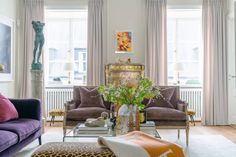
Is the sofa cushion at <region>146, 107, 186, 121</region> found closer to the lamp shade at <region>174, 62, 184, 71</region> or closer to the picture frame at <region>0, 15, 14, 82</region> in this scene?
the lamp shade at <region>174, 62, 184, 71</region>

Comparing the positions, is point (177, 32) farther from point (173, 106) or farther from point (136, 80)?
point (136, 80)

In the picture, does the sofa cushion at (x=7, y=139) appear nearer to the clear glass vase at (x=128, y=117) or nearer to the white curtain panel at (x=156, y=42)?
the clear glass vase at (x=128, y=117)

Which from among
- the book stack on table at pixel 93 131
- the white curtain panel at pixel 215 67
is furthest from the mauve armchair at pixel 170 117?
the white curtain panel at pixel 215 67

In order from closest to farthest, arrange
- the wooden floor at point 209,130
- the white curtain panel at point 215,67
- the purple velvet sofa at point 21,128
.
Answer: the purple velvet sofa at point 21,128, the wooden floor at point 209,130, the white curtain panel at point 215,67

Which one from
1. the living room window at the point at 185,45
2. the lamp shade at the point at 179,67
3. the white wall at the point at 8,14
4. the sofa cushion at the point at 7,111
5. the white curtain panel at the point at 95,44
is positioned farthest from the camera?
the living room window at the point at 185,45

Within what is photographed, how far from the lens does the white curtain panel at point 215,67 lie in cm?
715

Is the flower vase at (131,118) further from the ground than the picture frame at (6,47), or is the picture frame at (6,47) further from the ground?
the picture frame at (6,47)

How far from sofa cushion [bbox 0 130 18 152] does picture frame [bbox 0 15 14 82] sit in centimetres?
277

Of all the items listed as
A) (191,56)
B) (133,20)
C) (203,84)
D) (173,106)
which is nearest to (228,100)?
(203,84)

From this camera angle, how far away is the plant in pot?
355cm

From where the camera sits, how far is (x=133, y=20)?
734 centimetres

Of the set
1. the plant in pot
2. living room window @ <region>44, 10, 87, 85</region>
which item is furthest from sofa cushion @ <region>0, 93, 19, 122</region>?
living room window @ <region>44, 10, 87, 85</region>

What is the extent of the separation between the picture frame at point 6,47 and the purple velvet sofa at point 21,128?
174cm

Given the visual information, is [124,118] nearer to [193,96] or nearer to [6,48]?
[6,48]
